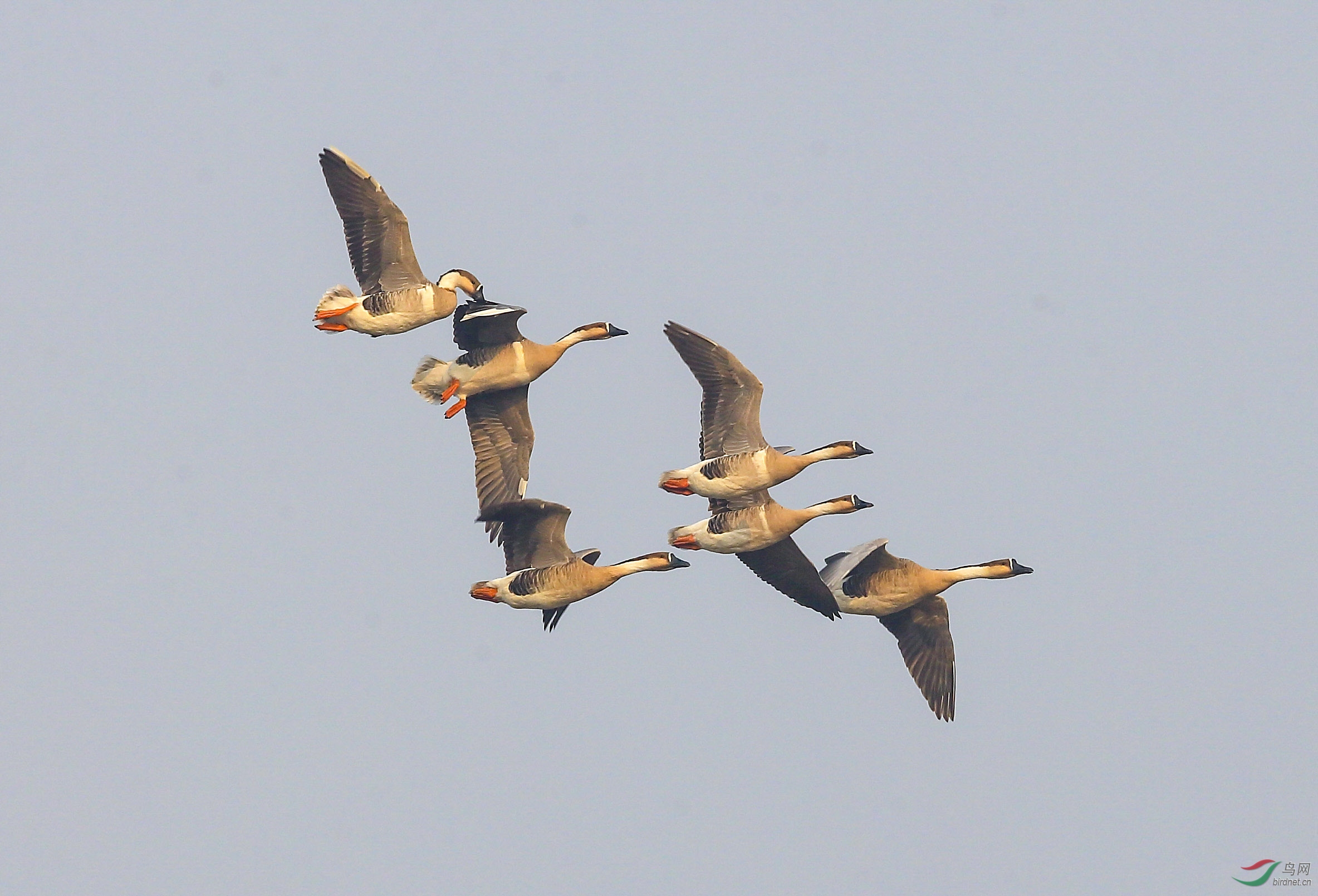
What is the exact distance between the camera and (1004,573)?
2809cm

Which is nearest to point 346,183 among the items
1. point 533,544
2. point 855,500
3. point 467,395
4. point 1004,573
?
point 467,395

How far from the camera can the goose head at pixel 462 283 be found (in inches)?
1095

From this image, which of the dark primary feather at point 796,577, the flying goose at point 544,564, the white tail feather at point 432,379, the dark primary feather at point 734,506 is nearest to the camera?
the flying goose at point 544,564

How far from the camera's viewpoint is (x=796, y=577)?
27828mm

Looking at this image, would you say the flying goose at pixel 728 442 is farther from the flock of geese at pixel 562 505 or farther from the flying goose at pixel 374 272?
the flying goose at pixel 374 272

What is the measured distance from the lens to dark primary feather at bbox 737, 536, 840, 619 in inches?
1089

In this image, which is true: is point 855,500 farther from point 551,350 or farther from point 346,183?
point 346,183

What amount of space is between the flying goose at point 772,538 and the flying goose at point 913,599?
0.91 ft

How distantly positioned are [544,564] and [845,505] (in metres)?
3.98

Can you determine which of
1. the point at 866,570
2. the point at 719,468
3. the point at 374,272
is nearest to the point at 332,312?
the point at 374,272

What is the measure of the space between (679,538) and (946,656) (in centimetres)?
443

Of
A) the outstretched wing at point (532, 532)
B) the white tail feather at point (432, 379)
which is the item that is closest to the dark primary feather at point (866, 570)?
the outstretched wing at point (532, 532)

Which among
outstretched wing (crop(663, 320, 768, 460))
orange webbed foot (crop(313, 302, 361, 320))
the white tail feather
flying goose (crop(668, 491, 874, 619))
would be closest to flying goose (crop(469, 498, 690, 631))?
flying goose (crop(668, 491, 874, 619))

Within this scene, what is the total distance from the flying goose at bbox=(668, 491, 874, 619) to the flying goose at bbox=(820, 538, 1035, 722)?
278mm
